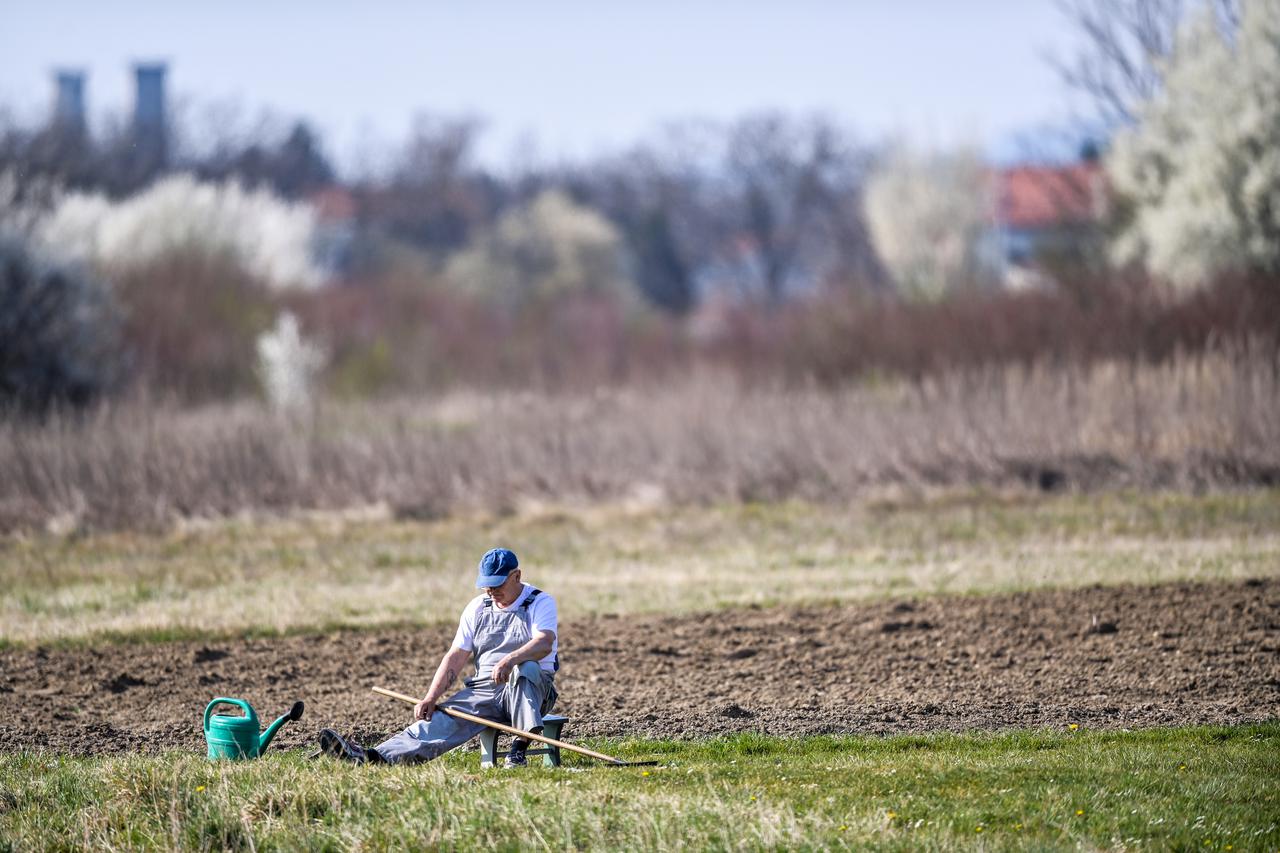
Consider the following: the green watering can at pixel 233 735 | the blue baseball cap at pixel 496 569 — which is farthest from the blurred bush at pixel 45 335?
the blue baseball cap at pixel 496 569

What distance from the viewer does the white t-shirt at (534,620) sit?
27.1 feet

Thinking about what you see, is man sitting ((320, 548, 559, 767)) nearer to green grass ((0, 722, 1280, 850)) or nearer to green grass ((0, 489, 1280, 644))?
green grass ((0, 722, 1280, 850))

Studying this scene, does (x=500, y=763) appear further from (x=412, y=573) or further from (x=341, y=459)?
(x=341, y=459)

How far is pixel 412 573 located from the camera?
15.5 meters

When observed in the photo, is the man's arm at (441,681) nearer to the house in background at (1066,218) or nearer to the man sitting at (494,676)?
the man sitting at (494,676)

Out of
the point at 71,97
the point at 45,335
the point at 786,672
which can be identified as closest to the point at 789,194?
the point at 71,97

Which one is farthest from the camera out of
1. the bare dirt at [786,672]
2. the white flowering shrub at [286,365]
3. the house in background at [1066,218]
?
the house in background at [1066,218]

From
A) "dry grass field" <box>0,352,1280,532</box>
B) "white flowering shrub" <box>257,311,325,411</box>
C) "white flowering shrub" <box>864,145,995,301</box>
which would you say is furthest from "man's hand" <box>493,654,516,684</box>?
"white flowering shrub" <box>864,145,995,301</box>

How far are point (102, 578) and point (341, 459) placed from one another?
5.05m

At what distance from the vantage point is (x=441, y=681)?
8.05 meters

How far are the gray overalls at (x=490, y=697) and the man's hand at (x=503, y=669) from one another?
0.06 metres

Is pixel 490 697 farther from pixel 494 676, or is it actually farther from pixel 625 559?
pixel 625 559

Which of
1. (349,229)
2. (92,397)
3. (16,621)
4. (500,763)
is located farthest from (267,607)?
(349,229)

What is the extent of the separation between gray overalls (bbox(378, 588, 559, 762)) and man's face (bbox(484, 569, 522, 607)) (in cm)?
6
